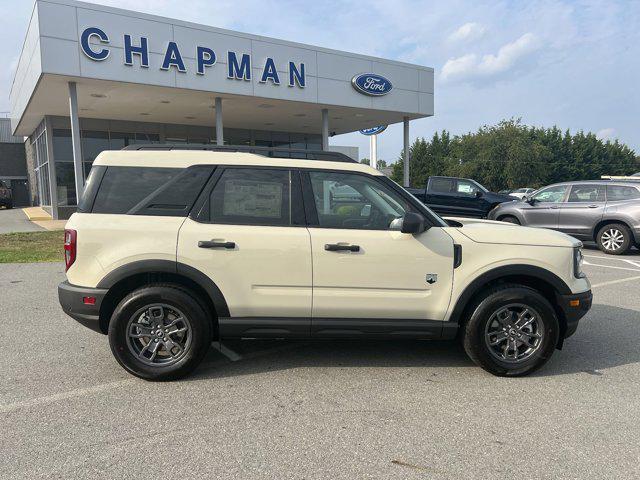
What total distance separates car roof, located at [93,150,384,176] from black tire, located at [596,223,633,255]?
9181 millimetres

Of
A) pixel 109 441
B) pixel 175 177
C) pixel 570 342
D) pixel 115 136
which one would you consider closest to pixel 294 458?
pixel 109 441

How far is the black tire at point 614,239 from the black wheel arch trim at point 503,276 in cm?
826

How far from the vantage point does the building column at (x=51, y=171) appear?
66.9 feet

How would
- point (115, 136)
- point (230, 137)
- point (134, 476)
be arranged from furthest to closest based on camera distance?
point (230, 137)
point (115, 136)
point (134, 476)

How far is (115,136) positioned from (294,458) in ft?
74.7

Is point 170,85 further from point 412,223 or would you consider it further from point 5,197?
point 5,197

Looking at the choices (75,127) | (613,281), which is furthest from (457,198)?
(75,127)

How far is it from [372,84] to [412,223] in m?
16.4

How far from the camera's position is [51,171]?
20.7m

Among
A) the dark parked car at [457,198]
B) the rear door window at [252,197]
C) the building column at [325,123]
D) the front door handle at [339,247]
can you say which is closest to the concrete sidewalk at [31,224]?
the building column at [325,123]

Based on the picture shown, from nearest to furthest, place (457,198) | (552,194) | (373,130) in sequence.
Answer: (552,194) < (457,198) < (373,130)

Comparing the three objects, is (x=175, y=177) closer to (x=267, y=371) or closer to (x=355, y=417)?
(x=267, y=371)

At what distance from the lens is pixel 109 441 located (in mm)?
2949

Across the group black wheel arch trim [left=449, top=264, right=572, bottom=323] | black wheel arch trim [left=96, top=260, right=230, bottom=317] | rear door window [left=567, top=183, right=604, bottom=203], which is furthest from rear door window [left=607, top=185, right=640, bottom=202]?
black wheel arch trim [left=96, top=260, right=230, bottom=317]
